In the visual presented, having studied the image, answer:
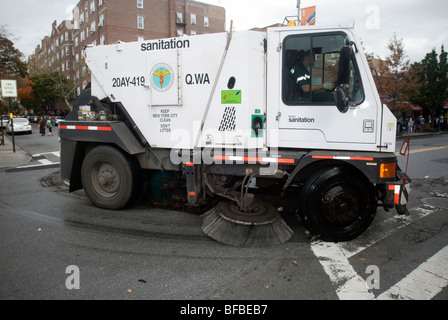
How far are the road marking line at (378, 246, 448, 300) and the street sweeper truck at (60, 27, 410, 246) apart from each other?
2.73 ft

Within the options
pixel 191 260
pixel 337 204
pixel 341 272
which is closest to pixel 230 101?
pixel 337 204

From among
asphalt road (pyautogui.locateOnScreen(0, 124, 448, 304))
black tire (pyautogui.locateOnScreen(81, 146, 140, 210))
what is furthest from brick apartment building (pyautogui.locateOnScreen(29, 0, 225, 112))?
asphalt road (pyautogui.locateOnScreen(0, 124, 448, 304))

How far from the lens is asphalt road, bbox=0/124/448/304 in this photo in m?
3.02

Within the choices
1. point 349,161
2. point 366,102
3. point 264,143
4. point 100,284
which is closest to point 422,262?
point 349,161

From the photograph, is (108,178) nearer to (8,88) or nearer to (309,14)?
(309,14)

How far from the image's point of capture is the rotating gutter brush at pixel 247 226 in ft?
13.4

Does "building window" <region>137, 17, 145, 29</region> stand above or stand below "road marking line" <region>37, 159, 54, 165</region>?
above

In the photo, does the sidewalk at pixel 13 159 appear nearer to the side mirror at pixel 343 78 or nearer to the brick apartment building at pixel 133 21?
the side mirror at pixel 343 78

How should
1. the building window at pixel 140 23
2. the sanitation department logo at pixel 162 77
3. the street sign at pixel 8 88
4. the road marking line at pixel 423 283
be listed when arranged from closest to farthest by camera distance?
the road marking line at pixel 423 283, the sanitation department logo at pixel 162 77, the street sign at pixel 8 88, the building window at pixel 140 23

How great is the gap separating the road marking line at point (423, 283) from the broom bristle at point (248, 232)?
146 centimetres

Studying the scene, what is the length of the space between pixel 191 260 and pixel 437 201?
550cm

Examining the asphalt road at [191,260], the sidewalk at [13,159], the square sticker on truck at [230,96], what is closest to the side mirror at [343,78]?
the square sticker on truck at [230,96]

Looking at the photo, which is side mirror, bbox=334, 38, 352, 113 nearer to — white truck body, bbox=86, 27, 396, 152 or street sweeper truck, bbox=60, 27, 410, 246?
street sweeper truck, bbox=60, 27, 410, 246

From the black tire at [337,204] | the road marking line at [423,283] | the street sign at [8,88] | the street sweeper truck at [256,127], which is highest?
the street sign at [8,88]
